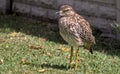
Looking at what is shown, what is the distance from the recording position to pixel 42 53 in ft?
27.7

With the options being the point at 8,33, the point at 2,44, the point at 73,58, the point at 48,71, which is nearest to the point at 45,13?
the point at 8,33

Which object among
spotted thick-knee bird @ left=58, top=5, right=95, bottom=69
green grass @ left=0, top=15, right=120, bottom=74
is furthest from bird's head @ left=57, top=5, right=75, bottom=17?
green grass @ left=0, top=15, right=120, bottom=74

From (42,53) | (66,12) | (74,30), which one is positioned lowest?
(42,53)

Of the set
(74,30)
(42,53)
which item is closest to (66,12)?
(74,30)

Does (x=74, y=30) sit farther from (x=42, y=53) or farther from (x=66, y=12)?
(x=42, y=53)

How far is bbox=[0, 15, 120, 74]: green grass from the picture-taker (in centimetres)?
746

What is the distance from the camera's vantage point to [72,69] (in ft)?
24.3

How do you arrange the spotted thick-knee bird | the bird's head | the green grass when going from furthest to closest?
1. the green grass
2. the bird's head
3. the spotted thick-knee bird

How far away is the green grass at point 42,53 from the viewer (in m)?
7.46

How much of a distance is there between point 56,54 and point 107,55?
1.03m

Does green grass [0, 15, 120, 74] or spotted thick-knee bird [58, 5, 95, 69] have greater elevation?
spotted thick-knee bird [58, 5, 95, 69]

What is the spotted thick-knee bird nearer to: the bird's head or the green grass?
the bird's head

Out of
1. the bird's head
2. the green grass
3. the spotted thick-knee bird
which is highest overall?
the bird's head

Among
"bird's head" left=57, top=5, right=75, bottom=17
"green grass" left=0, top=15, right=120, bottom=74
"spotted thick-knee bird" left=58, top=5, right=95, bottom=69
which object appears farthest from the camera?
"green grass" left=0, top=15, right=120, bottom=74
